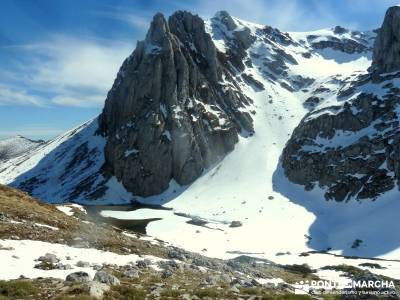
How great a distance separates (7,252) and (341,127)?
141744 mm

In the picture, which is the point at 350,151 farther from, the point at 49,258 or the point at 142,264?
the point at 49,258

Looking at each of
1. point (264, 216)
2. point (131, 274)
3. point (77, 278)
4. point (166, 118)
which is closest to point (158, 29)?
point (166, 118)

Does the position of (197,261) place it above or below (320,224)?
below

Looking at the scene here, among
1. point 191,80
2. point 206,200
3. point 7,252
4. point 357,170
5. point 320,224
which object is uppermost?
point 191,80

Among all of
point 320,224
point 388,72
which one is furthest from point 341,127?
point 320,224

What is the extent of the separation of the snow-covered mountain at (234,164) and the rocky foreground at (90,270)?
51893 mm

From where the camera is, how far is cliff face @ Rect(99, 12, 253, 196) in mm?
168750

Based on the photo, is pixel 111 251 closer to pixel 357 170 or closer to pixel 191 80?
pixel 357 170

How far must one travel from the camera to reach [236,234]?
103625mm

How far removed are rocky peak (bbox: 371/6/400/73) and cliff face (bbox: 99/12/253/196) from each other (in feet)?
191

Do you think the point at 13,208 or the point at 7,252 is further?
the point at 13,208

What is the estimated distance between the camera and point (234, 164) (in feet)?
550

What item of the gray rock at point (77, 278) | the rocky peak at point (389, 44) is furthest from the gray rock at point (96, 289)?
the rocky peak at point (389, 44)

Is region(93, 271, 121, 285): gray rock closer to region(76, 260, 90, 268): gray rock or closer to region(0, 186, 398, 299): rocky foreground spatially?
region(0, 186, 398, 299): rocky foreground
